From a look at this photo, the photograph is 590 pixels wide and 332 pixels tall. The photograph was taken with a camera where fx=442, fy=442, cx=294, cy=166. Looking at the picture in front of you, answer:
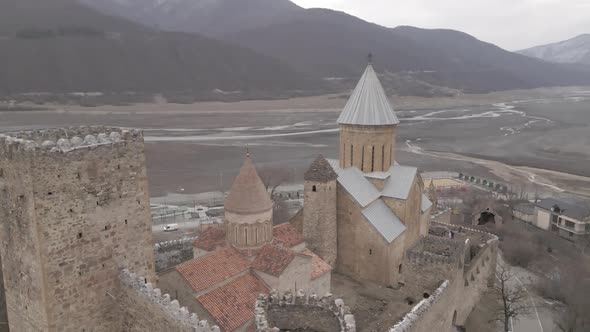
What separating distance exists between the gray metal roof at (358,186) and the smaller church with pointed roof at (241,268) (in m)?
3.66

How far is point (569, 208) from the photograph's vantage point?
2839 centimetres

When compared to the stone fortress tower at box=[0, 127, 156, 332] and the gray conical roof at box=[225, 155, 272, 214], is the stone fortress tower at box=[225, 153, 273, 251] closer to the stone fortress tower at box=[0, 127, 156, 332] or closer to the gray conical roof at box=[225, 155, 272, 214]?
the gray conical roof at box=[225, 155, 272, 214]

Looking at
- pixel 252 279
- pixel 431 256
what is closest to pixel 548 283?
pixel 431 256

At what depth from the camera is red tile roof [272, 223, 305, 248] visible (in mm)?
15836

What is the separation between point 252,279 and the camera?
41.9 feet

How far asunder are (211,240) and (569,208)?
24485 mm

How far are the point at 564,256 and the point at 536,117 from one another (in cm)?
7559

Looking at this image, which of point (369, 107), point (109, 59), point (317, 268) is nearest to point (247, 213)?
point (317, 268)

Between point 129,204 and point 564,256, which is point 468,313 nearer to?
point 564,256

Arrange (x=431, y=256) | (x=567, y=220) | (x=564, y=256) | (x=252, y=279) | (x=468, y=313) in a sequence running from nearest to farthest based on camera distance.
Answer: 1. (x=252, y=279)
2. (x=431, y=256)
3. (x=468, y=313)
4. (x=564, y=256)
5. (x=567, y=220)

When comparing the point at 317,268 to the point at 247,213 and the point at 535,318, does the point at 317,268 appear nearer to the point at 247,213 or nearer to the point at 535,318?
the point at 247,213

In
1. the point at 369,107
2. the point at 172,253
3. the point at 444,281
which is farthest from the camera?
the point at 369,107

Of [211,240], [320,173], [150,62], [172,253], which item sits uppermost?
[150,62]

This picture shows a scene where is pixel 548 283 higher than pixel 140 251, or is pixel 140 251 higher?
pixel 140 251
